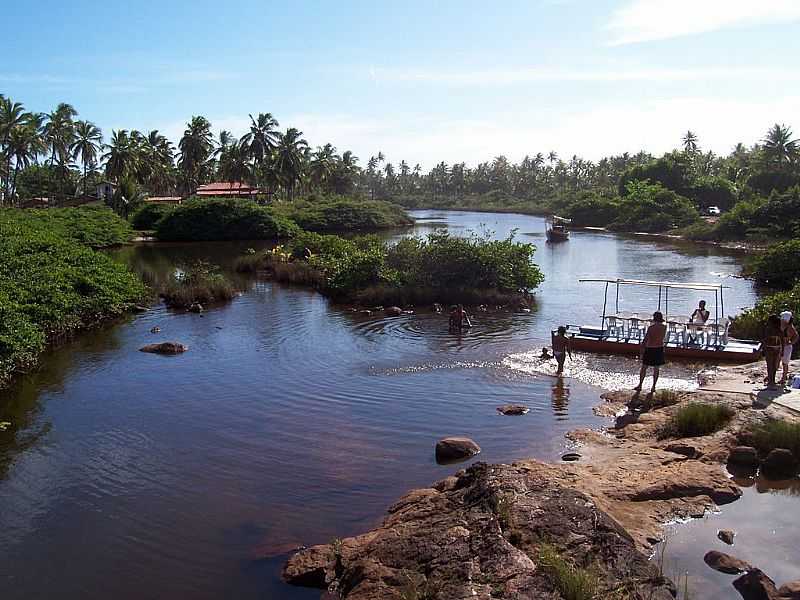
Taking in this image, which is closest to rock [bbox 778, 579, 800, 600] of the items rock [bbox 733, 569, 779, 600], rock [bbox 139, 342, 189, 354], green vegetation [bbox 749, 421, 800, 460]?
rock [bbox 733, 569, 779, 600]

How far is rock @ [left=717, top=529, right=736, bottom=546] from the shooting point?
979cm

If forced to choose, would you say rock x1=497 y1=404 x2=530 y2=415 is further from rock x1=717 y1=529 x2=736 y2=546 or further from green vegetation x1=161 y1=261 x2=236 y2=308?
green vegetation x1=161 y1=261 x2=236 y2=308

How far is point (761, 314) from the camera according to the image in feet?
74.1

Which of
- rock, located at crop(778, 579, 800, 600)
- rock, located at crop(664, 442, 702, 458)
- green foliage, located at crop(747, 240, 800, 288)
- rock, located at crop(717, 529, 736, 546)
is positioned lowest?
rock, located at crop(717, 529, 736, 546)

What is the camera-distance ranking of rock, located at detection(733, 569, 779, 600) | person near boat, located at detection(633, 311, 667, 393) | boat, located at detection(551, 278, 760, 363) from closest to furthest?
rock, located at detection(733, 569, 779, 600) → person near boat, located at detection(633, 311, 667, 393) → boat, located at detection(551, 278, 760, 363)

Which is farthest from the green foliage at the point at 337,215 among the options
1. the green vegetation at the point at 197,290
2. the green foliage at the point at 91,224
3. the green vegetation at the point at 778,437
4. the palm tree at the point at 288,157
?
the green vegetation at the point at 778,437

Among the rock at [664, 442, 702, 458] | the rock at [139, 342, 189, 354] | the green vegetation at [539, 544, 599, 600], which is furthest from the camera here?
the rock at [139, 342, 189, 354]

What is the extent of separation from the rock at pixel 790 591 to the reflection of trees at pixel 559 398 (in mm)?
7987

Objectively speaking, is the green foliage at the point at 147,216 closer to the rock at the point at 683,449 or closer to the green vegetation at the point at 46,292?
the green vegetation at the point at 46,292

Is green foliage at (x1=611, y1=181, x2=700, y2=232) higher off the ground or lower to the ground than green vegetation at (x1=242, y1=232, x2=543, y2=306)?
higher

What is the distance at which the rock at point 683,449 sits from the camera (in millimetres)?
12764

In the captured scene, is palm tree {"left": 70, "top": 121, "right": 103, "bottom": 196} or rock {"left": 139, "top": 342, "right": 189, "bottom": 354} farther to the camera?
palm tree {"left": 70, "top": 121, "right": 103, "bottom": 196}

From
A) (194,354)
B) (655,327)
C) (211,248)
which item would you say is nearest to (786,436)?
(655,327)

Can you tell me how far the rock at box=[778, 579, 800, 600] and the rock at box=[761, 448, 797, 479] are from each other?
A: 406 cm
